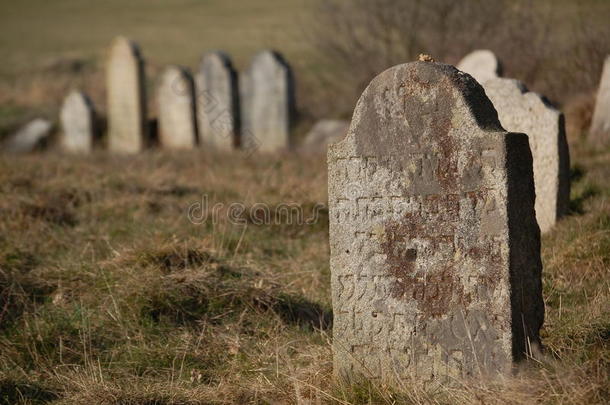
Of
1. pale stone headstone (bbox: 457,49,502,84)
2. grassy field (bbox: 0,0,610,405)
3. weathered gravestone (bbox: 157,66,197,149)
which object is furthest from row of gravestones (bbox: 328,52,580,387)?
weathered gravestone (bbox: 157,66,197,149)

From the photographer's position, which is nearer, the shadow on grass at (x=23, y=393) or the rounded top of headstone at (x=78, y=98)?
the shadow on grass at (x=23, y=393)

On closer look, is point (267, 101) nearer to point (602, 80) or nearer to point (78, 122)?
point (78, 122)

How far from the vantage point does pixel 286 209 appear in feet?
23.0

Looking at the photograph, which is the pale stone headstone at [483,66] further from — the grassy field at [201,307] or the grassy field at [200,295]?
the grassy field at [201,307]

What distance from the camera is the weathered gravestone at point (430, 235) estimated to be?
3.35 meters

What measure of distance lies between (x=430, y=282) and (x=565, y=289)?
4.71 feet

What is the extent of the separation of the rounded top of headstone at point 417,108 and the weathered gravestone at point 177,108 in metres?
9.73

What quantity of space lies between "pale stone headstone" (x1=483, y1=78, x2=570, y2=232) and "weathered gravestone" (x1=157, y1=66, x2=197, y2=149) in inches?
301

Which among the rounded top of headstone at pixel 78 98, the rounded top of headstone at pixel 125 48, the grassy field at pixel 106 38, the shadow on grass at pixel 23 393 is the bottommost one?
→ the shadow on grass at pixel 23 393

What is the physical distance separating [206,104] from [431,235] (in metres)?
10.3

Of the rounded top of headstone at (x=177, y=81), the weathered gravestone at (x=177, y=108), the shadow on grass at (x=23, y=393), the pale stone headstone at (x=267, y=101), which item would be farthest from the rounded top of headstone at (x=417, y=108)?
the rounded top of headstone at (x=177, y=81)

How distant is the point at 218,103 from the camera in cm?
1332

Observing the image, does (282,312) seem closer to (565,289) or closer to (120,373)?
(120,373)

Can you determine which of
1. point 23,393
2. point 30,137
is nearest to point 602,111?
point 23,393
